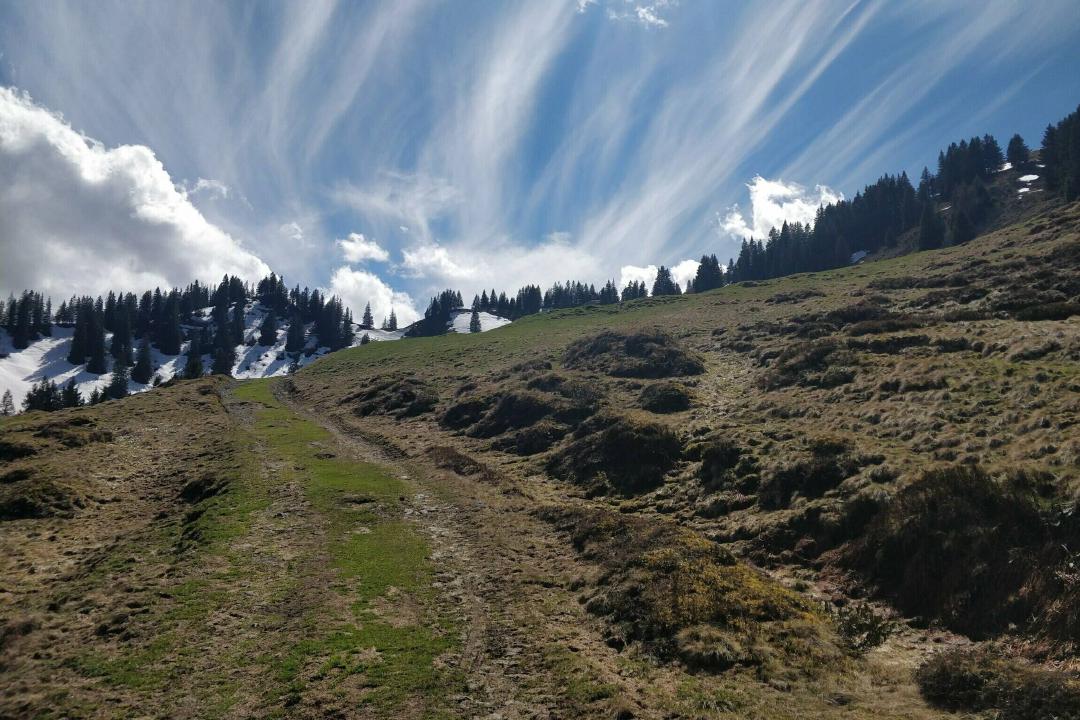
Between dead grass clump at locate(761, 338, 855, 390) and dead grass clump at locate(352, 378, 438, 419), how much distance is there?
34.4 metres

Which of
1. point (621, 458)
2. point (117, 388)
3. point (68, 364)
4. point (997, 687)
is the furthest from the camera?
point (68, 364)

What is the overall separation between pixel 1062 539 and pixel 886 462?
8213 millimetres

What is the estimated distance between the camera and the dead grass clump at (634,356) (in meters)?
55.8

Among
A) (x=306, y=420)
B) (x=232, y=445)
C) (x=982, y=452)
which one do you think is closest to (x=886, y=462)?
(x=982, y=452)

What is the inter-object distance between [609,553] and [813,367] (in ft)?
95.6

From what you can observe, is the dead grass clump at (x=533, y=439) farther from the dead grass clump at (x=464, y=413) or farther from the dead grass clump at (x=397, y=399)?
the dead grass clump at (x=397, y=399)

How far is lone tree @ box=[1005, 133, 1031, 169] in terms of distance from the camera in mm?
155000

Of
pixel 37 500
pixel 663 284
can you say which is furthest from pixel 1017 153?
pixel 37 500

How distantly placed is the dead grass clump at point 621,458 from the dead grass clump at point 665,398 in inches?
296

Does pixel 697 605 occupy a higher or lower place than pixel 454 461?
lower

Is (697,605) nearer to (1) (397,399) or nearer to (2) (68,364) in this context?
(1) (397,399)

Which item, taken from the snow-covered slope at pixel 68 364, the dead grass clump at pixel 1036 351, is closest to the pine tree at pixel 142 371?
the snow-covered slope at pixel 68 364

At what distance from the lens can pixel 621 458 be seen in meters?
32.6

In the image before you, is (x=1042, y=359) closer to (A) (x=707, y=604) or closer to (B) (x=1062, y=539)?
(B) (x=1062, y=539)
